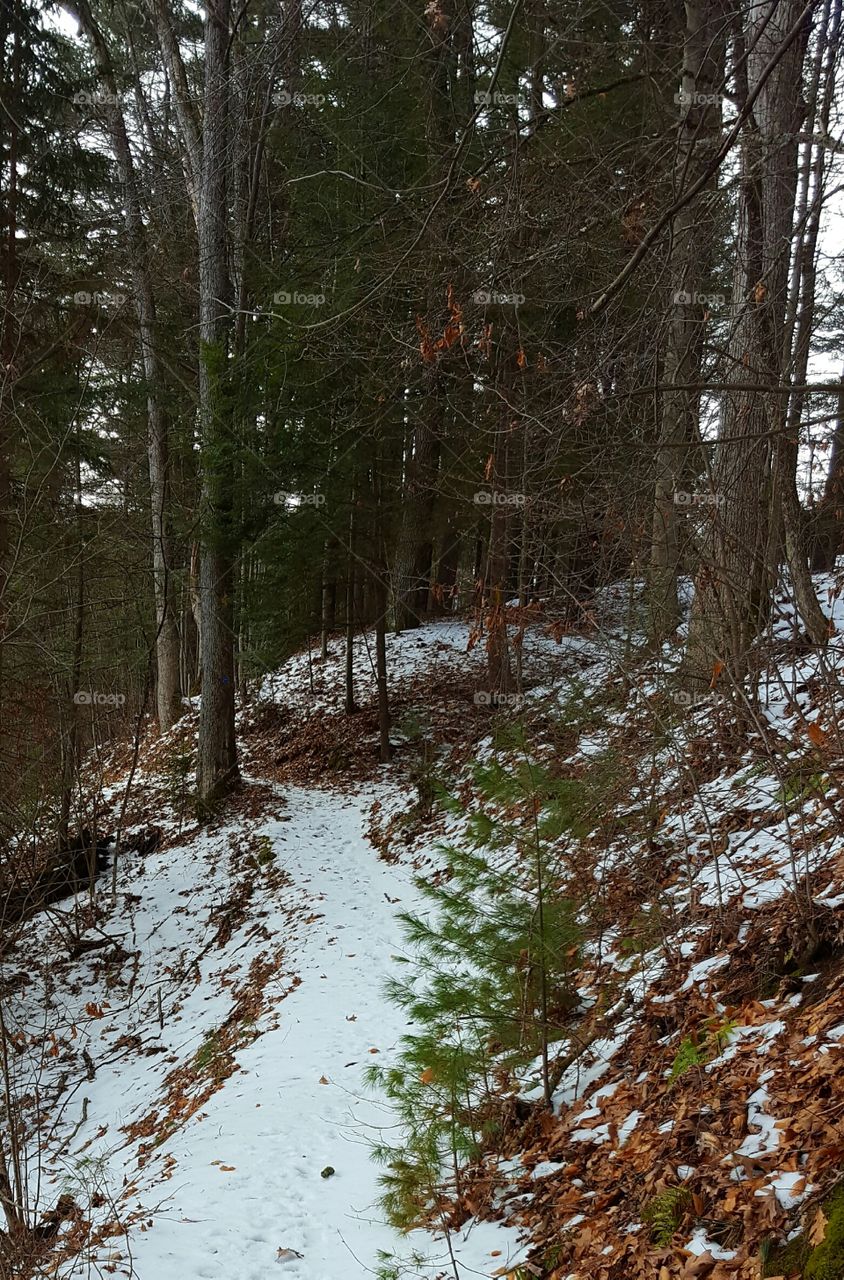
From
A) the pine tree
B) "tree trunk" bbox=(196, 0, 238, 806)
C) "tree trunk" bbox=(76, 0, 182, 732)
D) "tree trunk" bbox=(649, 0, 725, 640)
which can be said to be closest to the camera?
the pine tree

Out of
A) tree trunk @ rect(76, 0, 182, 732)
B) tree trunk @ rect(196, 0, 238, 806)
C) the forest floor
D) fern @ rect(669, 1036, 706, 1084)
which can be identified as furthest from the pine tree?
tree trunk @ rect(76, 0, 182, 732)

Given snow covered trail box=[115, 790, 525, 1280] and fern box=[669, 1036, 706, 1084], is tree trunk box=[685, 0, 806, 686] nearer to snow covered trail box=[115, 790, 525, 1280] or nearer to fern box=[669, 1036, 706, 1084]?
fern box=[669, 1036, 706, 1084]

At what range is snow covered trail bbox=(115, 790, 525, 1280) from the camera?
4148 mm

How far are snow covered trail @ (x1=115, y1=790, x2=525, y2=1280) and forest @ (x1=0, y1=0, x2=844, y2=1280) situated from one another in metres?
0.03

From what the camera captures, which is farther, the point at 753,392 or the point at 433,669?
the point at 433,669

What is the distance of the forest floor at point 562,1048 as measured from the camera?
10.2ft

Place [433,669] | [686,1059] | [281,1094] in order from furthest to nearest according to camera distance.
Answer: [433,669], [281,1094], [686,1059]

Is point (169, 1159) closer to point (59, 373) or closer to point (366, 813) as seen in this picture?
point (366, 813)

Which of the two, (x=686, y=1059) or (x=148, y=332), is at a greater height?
(x=148, y=332)

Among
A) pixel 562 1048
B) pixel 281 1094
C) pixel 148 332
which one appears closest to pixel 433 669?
pixel 148 332

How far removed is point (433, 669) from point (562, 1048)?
10.9m

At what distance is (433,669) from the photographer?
15328mm

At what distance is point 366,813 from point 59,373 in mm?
7104

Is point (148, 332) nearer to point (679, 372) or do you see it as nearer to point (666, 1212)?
point (679, 372)
